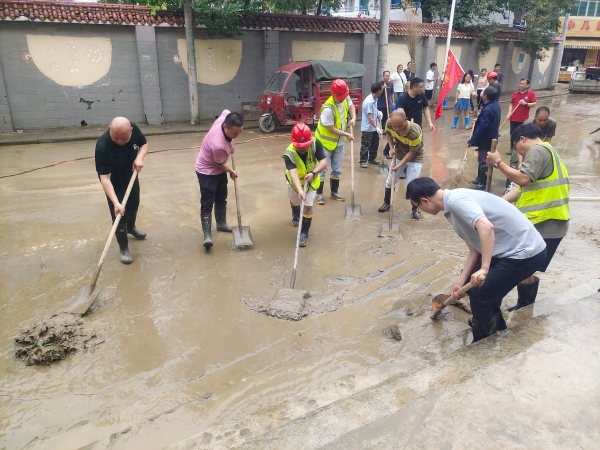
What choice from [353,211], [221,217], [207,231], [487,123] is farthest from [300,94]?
[207,231]

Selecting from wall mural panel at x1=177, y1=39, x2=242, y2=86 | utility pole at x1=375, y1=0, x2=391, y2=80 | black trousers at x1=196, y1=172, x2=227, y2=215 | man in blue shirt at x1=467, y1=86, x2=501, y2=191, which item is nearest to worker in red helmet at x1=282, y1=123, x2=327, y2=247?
black trousers at x1=196, y1=172, x2=227, y2=215

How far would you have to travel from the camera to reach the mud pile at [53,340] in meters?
3.32

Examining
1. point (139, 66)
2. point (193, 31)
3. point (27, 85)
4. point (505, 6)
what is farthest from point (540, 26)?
point (27, 85)

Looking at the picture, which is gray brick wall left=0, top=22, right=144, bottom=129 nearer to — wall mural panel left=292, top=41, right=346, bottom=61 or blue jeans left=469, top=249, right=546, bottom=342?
wall mural panel left=292, top=41, right=346, bottom=61

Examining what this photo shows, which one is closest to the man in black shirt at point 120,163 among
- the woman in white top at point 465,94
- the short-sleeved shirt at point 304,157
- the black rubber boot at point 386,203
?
the short-sleeved shirt at point 304,157

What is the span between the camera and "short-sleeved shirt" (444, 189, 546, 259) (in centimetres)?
291

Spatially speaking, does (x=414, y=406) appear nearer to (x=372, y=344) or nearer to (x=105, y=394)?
(x=372, y=344)

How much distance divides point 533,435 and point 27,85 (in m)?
12.4

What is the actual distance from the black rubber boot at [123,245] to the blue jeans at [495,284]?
341cm

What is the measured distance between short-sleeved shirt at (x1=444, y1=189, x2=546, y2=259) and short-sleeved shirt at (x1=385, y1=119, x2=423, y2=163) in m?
2.88

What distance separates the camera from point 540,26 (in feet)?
62.8

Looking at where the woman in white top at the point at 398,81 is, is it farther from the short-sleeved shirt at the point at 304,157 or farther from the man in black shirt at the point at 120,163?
the man in black shirt at the point at 120,163

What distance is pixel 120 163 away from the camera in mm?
4559

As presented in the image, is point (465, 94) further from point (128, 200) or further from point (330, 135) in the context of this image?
point (128, 200)
